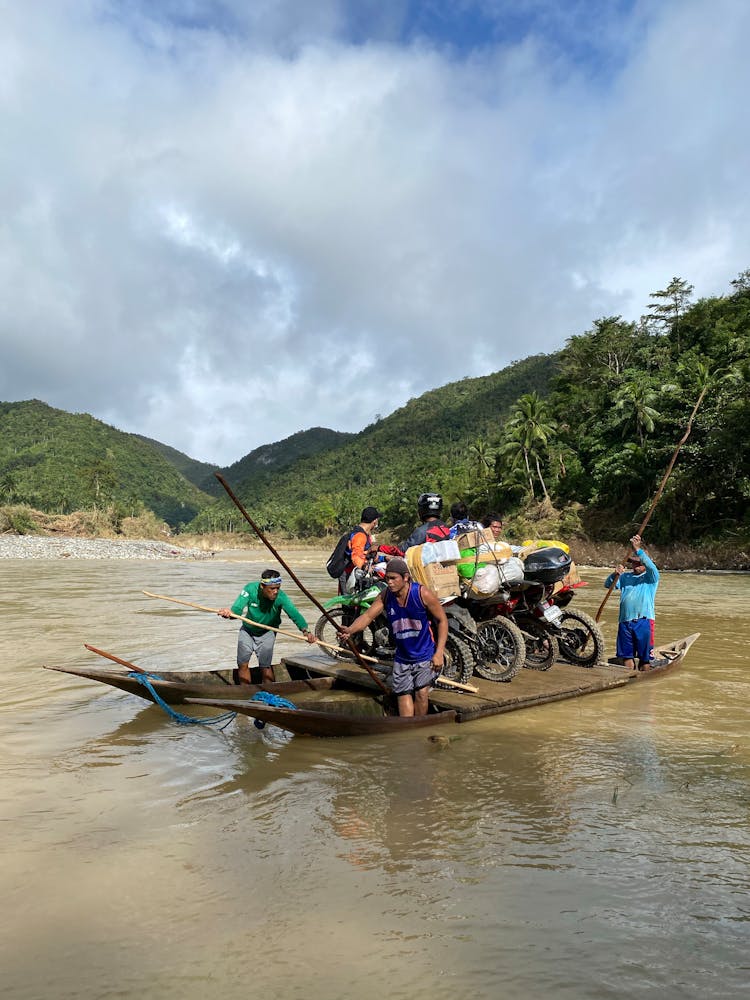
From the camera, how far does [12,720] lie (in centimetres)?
702

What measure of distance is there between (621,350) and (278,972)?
6156 centimetres

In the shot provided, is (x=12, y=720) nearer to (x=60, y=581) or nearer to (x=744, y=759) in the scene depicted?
(x=744, y=759)

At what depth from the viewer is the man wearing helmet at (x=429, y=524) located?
764 centimetres

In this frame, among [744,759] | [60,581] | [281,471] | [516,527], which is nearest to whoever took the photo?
[744,759]

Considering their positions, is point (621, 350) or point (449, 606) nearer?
point (449, 606)

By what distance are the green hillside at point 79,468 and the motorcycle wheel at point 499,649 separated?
268ft

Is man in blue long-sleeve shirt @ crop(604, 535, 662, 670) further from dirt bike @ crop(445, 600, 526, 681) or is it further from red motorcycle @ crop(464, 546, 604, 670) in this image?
dirt bike @ crop(445, 600, 526, 681)

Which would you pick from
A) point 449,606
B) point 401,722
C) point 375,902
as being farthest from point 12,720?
point 375,902

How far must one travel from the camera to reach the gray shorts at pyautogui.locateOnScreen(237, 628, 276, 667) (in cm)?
741

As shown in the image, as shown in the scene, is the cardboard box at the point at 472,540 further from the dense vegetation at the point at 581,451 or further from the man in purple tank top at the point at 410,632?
the dense vegetation at the point at 581,451

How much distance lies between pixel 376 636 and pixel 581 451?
155ft

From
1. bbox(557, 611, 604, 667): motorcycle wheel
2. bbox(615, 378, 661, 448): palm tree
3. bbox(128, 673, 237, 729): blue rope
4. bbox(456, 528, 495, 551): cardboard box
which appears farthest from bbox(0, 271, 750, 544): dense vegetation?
bbox(128, 673, 237, 729): blue rope

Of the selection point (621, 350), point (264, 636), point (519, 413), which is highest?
point (621, 350)

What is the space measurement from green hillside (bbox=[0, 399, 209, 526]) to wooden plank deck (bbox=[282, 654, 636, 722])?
8083cm
